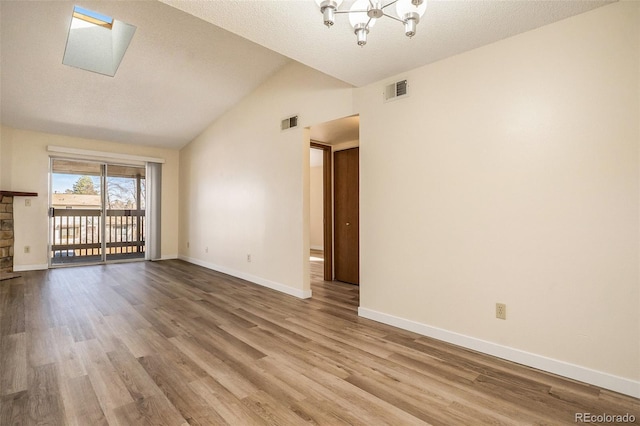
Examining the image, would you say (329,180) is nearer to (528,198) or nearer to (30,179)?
(528,198)

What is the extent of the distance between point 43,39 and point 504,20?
15.6 ft

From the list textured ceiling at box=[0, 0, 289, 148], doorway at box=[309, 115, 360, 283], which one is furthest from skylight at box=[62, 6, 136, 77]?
doorway at box=[309, 115, 360, 283]

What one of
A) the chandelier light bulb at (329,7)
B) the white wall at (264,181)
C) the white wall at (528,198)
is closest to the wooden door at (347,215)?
the white wall at (264,181)

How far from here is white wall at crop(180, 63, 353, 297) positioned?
394 cm

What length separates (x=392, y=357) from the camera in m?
2.31

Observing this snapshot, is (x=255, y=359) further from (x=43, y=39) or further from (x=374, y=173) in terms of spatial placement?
(x=43, y=39)

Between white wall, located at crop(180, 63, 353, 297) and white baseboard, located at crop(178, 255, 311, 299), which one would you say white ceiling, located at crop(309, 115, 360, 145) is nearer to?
white wall, located at crop(180, 63, 353, 297)

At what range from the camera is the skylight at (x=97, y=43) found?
3832mm

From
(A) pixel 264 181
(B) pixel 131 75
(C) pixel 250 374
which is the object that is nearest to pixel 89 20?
(B) pixel 131 75

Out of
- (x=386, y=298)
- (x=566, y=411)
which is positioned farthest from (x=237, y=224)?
(x=566, y=411)

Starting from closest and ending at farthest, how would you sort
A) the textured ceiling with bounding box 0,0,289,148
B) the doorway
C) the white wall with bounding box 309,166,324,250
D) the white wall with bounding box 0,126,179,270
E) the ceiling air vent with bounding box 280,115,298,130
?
the textured ceiling with bounding box 0,0,289,148, the ceiling air vent with bounding box 280,115,298,130, the doorway, the white wall with bounding box 0,126,179,270, the white wall with bounding box 309,166,324,250

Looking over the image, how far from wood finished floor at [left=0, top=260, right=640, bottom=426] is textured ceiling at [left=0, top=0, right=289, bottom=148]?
3.06 metres

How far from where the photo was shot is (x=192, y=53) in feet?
13.1

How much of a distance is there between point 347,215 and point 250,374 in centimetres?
309
